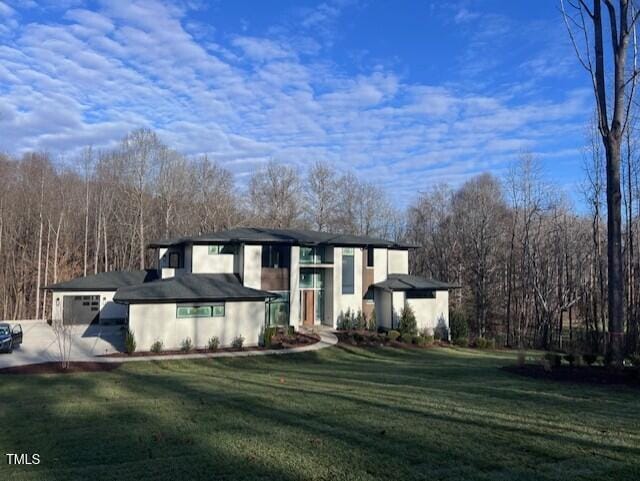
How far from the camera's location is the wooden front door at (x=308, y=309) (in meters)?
26.5

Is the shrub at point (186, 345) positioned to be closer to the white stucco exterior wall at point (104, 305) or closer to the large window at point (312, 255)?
the large window at point (312, 255)

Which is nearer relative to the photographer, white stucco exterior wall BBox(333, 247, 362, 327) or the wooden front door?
white stucco exterior wall BBox(333, 247, 362, 327)

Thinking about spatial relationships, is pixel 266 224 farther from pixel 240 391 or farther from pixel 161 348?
pixel 240 391

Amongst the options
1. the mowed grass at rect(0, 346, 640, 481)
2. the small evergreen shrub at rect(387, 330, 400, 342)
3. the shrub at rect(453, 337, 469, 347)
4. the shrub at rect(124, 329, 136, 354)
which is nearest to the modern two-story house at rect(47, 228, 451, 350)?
the shrub at rect(453, 337, 469, 347)

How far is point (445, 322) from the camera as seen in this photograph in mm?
27641

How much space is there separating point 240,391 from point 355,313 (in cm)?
1696

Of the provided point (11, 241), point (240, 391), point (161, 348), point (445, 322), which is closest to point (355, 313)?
point (445, 322)

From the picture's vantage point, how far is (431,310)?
27.4 metres

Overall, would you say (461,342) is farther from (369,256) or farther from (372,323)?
(369,256)

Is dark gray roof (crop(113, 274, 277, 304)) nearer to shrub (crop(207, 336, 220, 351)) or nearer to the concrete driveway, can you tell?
shrub (crop(207, 336, 220, 351))

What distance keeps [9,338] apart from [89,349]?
2.97m

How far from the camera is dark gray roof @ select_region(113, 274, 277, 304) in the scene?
18.2 m

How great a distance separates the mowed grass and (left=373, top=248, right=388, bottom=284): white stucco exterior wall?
16.2 metres

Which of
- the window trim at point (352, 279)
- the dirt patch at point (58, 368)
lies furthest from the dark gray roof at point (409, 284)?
the dirt patch at point (58, 368)
